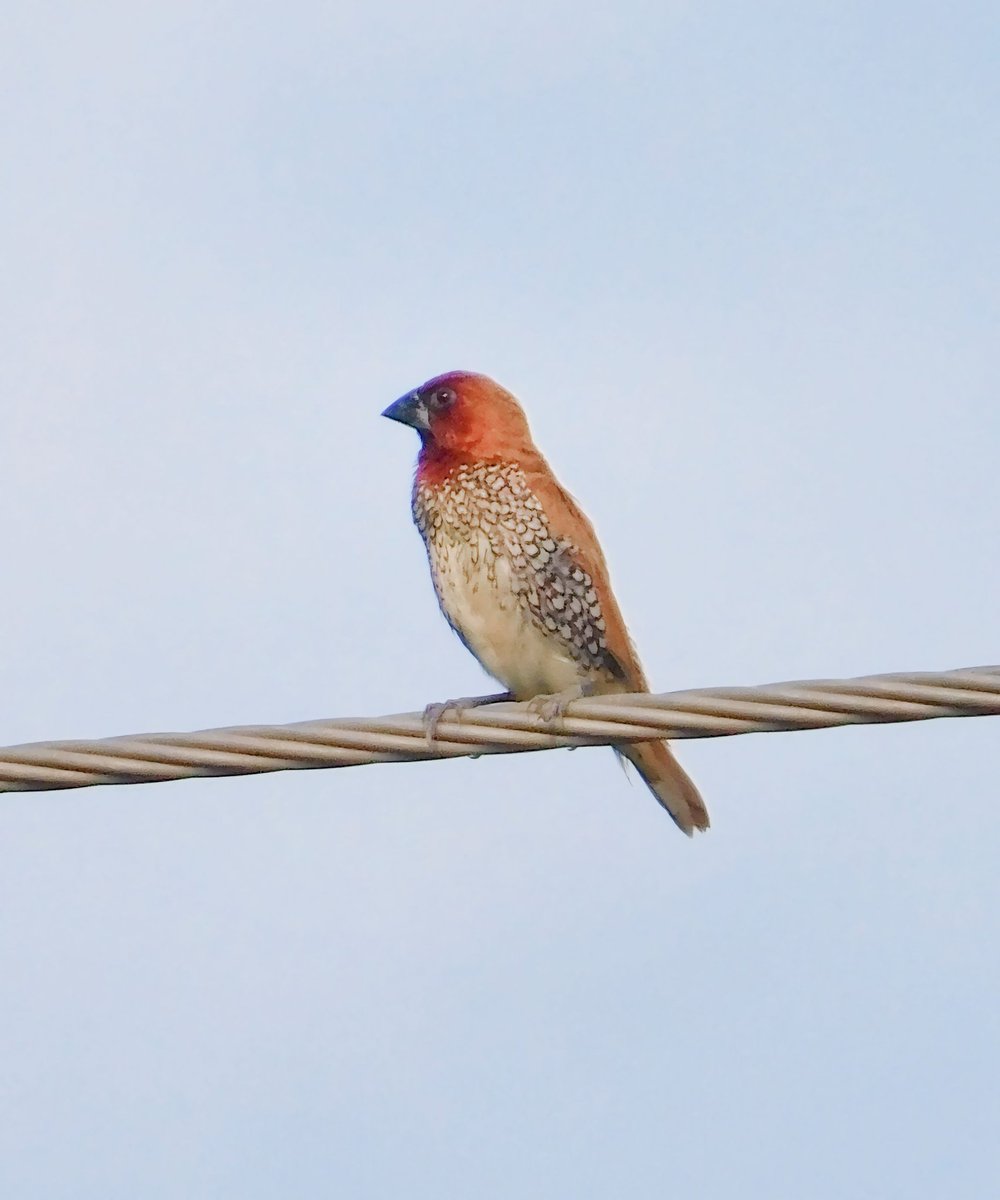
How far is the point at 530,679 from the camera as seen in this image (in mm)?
7094

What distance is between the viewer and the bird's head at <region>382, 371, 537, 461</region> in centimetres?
738

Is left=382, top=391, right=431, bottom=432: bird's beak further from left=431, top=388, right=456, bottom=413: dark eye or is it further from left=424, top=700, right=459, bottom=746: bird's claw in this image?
left=424, top=700, right=459, bottom=746: bird's claw

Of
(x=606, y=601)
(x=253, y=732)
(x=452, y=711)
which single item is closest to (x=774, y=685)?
(x=452, y=711)

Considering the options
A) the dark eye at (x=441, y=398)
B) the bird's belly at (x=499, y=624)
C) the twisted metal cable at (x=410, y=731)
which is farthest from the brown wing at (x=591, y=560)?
the twisted metal cable at (x=410, y=731)

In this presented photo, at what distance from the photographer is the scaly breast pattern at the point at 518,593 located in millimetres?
6965

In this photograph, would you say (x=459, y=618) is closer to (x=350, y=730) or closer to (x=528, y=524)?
(x=528, y=524)

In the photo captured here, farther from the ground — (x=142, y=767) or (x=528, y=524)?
(x=528, y=524)

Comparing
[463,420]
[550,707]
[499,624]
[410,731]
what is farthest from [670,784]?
[410,731]

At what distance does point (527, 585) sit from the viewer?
6961 millimetres

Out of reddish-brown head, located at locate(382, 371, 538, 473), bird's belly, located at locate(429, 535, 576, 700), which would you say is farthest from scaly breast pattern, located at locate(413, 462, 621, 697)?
reddish-brown head, located at locate(382, 371, 538, 473)

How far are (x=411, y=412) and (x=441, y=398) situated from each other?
5.2 inches

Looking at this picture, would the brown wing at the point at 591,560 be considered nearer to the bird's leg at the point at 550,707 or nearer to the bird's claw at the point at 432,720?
the bird's leg at the point at 550,707

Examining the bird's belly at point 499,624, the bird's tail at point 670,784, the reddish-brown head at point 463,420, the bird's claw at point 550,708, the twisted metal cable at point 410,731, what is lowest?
the twisted metal cable at point 410,731

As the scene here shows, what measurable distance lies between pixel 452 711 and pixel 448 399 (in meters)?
2.98
